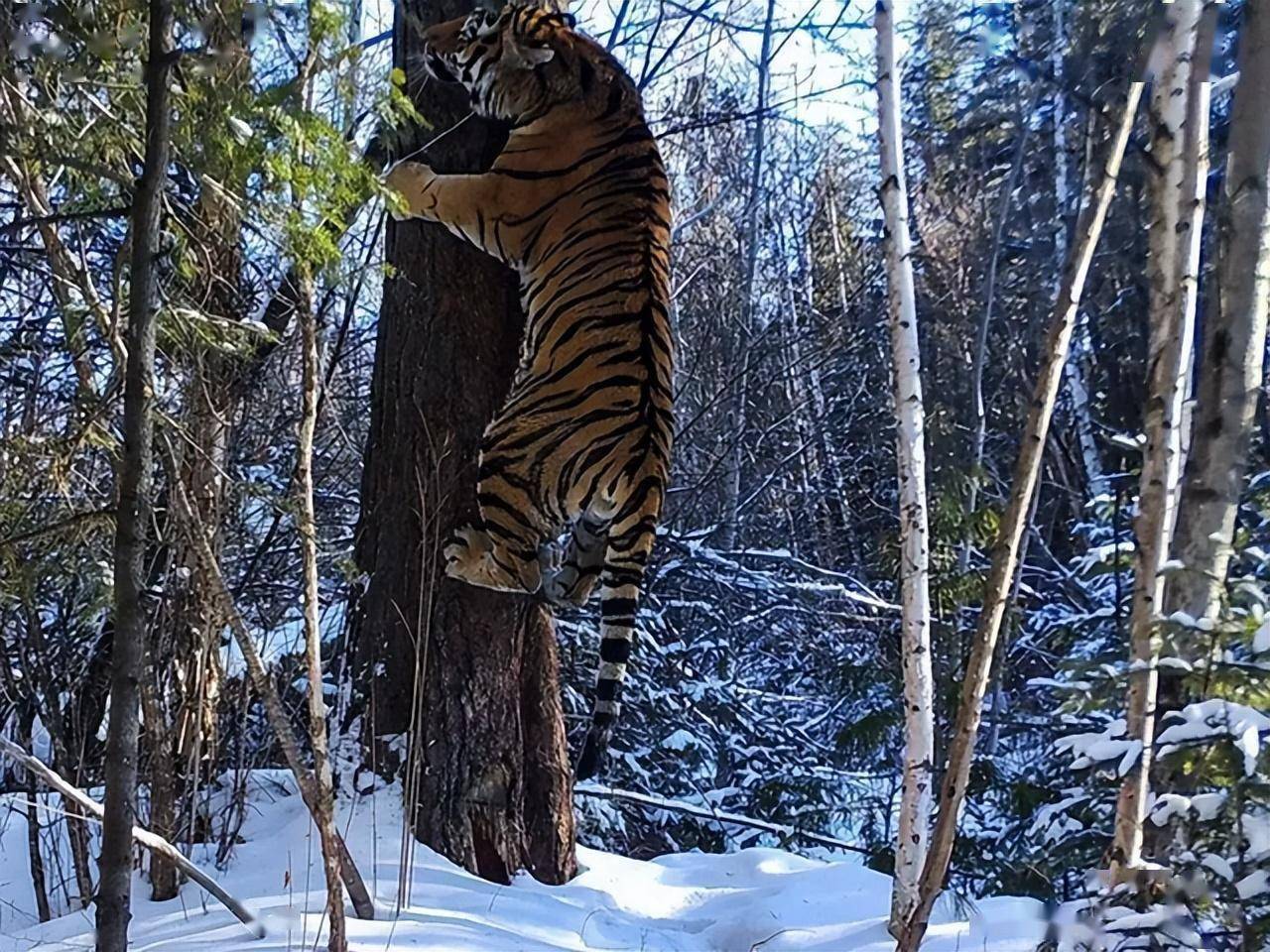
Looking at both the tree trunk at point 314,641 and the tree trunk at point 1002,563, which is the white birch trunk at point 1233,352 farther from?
the tree trunk at point 314,641

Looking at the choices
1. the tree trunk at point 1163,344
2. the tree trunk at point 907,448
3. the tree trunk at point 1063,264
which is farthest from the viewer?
the tree trunk at point 1063,264

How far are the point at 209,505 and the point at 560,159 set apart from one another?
186cm

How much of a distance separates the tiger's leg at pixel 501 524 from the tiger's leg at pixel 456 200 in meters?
0.68

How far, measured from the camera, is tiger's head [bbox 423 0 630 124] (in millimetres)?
4492

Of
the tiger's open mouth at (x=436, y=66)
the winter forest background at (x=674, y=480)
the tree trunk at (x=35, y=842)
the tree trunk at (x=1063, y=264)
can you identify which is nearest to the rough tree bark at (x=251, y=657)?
the winter forest background at (x=674, y=480)

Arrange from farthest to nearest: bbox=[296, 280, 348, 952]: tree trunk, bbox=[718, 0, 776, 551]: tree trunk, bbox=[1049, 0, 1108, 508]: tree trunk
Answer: bbox=[1049, 0, 1108, 508]: tree trunk, bbox=[718, 0, 776, 551]: tree trunk, bbox=[296, 280, 348, 952]: tree trunk

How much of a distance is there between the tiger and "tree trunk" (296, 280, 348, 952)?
1.03m

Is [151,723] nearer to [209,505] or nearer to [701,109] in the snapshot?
[209,505]

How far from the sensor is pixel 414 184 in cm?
434

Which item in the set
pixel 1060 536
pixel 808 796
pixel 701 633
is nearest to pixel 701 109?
pixel 1060 536

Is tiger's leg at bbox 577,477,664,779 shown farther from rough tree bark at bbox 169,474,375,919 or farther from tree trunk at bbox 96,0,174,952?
tree trunk at bbox 96,0,174,952

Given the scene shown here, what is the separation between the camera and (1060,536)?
1144 centimetres

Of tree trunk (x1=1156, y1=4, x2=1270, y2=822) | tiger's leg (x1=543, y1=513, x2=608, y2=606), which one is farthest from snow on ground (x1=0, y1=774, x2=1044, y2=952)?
tree trunk (x1=1156, y1=4, x2=1270, y2=822)

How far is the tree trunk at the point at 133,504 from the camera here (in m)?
2.79
